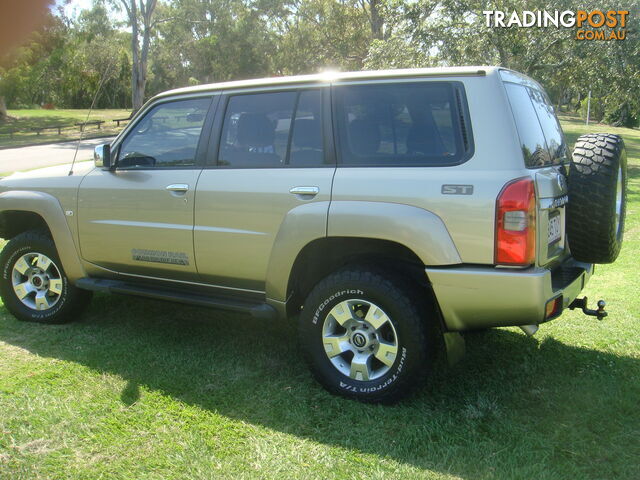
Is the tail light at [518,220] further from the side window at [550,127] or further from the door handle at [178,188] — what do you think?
the door handle at [178,188]

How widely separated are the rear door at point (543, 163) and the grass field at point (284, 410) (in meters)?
0.89

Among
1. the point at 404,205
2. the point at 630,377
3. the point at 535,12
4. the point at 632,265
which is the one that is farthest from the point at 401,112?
the point at 535,12

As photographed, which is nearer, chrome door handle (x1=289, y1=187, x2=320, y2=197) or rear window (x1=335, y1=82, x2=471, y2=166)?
rear window (x1=335, y1=82, x2=471, y2=166)

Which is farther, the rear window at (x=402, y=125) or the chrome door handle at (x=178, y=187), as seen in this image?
the chrome door handle at (x=178, y=187)

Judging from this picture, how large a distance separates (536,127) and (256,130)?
1.77m

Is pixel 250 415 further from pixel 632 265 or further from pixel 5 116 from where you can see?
pixel 5 116

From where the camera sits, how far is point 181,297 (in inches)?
164

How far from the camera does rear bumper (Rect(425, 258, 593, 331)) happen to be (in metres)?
3.11

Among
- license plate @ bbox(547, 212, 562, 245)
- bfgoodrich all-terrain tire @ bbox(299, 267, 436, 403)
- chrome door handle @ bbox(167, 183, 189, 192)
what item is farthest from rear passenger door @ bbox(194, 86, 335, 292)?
license plate @ bbox(547, 212, 562, 245)

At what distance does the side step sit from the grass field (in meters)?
0.40

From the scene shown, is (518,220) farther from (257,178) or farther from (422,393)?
→ (257,178)

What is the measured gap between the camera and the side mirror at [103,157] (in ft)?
14.7
